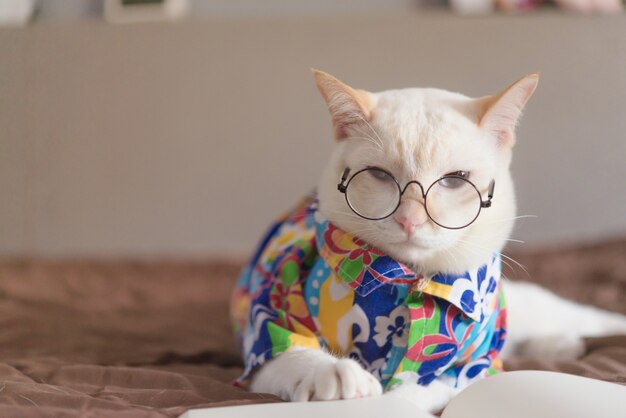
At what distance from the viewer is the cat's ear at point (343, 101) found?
3.09ft

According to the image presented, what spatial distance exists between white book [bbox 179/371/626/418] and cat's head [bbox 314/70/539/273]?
20 cm

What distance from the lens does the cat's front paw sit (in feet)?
2.68

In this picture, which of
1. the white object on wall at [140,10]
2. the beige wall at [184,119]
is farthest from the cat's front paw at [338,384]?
the white object on wall at [140,10]

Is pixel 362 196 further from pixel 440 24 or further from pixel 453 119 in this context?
pixel 440 24

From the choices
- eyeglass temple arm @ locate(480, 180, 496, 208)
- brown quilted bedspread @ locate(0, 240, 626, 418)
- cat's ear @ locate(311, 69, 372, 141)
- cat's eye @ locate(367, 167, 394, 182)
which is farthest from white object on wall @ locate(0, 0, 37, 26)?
eyeglass temple arm @ locate(480, 180, 496, 208)

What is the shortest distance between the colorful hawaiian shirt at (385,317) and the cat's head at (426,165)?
0.10 feet

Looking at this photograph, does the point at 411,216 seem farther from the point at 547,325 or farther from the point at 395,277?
the point at 547,325

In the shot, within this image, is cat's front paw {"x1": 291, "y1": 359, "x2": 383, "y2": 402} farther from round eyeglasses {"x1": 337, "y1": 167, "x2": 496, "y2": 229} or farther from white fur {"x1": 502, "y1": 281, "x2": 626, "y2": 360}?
white fur {"x1": 502, "y1": 281, "x2": 626, "y2": 360}

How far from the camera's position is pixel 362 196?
3.10 feet

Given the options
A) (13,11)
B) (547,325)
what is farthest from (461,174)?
(13,11)

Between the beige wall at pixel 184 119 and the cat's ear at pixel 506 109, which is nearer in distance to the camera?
the cat's ear at pixel 506 109

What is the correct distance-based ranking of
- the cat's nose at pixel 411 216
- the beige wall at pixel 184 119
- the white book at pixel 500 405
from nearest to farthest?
the white book at pixel 500 405
the cat's nose at pixel 411 216
the beige wall at pixel 184 119

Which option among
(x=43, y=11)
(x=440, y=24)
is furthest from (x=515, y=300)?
(x=43, y=11)

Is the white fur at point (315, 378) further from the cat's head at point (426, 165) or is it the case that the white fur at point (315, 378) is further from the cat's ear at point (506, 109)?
the cat's ear at point (506, 109)
